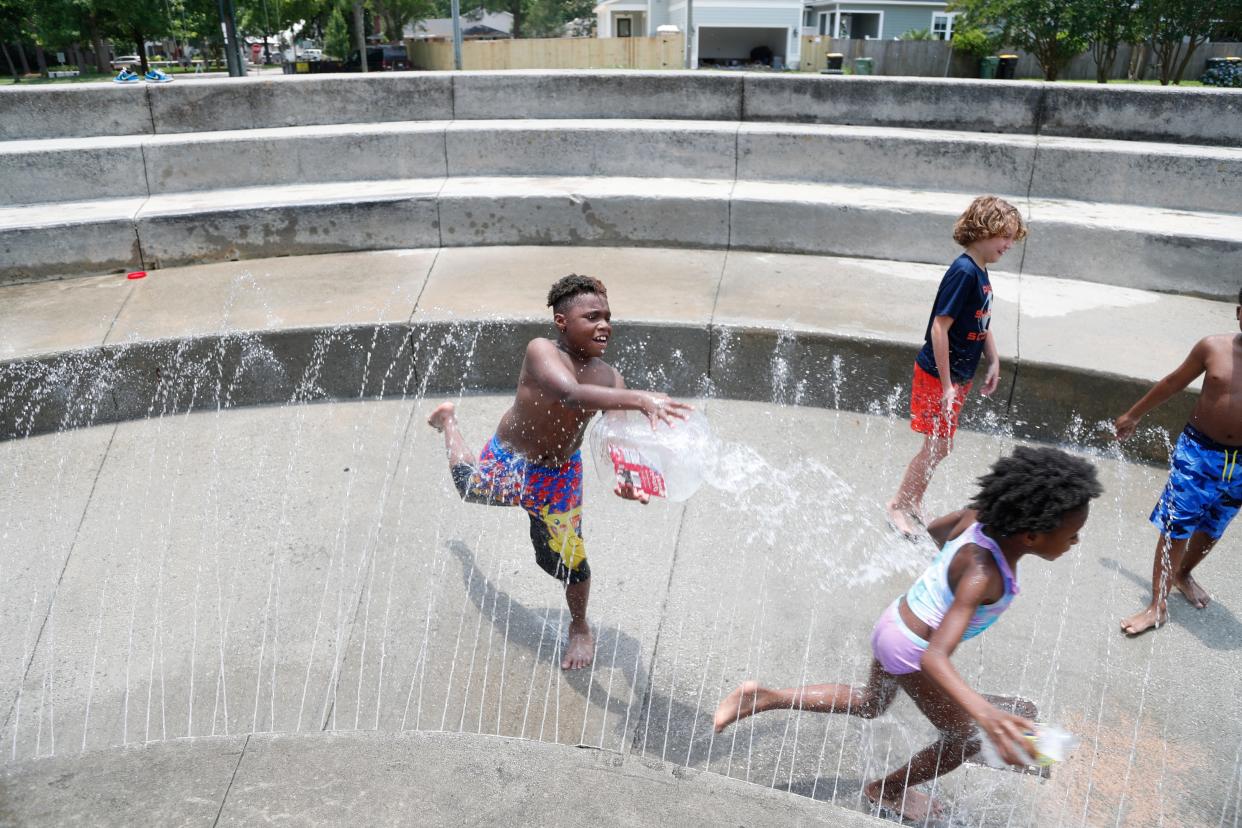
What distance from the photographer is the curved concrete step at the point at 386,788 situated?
2.30 m

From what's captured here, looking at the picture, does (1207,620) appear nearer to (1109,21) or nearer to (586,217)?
(586,217)

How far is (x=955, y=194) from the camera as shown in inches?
278

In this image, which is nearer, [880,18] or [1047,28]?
[1047,28]

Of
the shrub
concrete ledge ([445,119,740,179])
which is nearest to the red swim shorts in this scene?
concrete ledge ([445,119,740,179])

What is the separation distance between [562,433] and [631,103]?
5842 mm

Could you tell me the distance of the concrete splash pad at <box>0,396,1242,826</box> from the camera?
301cm

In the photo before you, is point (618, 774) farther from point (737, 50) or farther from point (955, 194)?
point (737, 50)

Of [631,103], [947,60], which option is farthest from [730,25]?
[631,103]

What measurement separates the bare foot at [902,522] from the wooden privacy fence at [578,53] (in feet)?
104

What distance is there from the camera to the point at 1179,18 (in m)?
17.9

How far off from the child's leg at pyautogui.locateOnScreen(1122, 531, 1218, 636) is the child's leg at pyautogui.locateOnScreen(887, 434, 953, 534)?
93 cm

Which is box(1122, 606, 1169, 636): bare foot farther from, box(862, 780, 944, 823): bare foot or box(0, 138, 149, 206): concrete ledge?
box(0, 138, 149, 206): concrete ledge

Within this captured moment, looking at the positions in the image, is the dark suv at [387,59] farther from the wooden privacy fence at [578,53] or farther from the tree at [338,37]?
the wooden privacy fence at [578,53]

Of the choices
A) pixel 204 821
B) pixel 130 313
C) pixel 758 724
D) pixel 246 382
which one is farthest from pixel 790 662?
pixel 130 313
